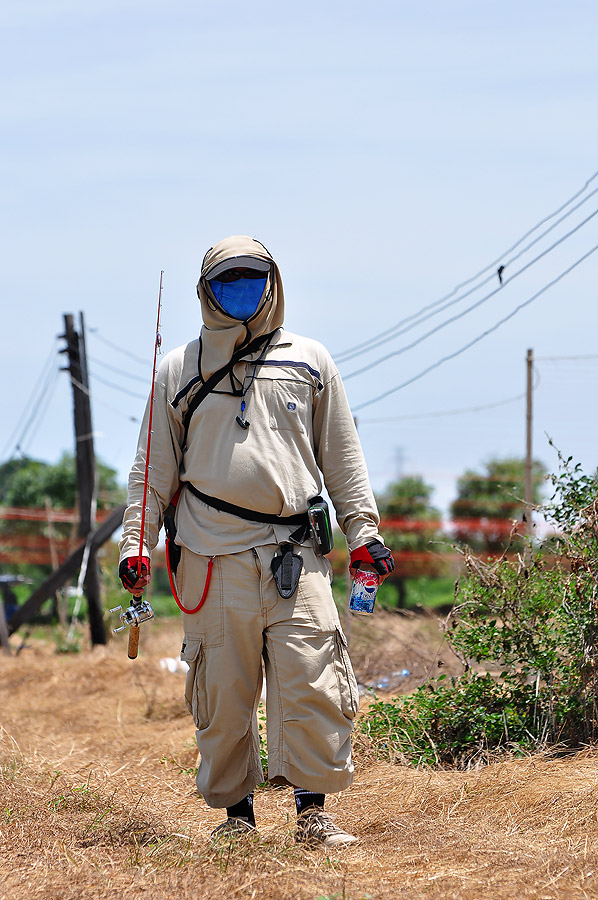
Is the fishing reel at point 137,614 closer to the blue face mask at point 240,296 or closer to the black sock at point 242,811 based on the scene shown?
the black sock at point 242,811

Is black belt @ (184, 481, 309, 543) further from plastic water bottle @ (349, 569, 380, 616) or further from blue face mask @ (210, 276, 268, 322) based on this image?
blue face mask @ (210, 276, 268, 322)

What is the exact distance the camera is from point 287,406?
160 inches

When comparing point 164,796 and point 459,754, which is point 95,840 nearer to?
point 164,796

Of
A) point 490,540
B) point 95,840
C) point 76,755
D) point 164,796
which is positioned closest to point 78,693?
point 76,755

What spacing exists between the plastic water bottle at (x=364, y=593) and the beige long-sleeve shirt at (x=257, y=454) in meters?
0.14

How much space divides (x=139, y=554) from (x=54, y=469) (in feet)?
104

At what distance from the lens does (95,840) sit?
3811 mm

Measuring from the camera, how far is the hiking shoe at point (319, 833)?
3.73 meters

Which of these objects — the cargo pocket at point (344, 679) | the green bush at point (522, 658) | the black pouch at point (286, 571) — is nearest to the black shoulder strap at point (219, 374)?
the black pouch at point (286, 571)

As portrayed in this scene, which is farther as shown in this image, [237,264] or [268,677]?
[237,264]

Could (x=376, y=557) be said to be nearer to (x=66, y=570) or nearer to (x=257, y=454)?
(x=257, y=454)

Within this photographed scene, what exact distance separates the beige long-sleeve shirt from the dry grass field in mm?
1060

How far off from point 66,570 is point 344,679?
37.1 ft

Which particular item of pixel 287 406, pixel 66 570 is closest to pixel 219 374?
pixel 287 406
